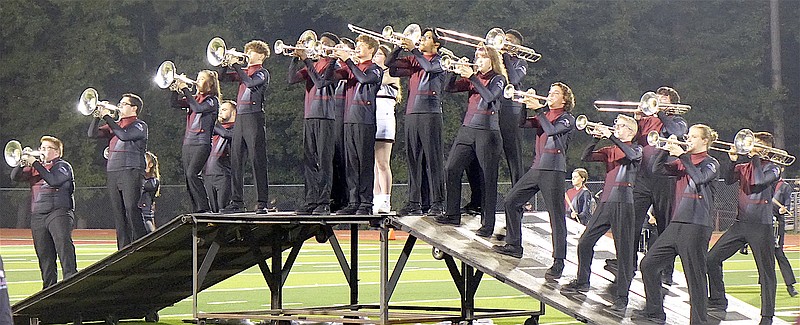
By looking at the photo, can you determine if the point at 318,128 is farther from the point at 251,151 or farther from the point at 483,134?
the point at 483,134

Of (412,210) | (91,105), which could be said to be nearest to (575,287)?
(412,210)

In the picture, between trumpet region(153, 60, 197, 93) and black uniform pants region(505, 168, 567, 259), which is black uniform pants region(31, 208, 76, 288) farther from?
black uniform pants region(505, 168, 567, 259)

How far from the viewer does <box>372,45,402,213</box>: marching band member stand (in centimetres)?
1312

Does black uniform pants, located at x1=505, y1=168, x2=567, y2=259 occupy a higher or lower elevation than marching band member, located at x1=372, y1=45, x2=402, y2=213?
lower

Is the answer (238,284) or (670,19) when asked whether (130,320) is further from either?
(670,19)

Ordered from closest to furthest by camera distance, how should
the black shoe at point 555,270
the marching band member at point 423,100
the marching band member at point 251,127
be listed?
the black shoe at point 555,270, the marching band member at point 423,100, the marching band member at point 251,127

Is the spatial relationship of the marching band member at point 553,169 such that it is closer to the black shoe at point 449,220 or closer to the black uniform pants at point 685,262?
the black shoe at point 449,220

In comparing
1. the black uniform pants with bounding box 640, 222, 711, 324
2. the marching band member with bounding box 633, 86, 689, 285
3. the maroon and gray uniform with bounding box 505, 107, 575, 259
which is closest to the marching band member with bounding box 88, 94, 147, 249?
the maroon and gray uniform with bounding box 505, 107, 575, 259

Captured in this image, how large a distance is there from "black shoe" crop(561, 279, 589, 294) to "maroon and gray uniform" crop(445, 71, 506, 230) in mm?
1192

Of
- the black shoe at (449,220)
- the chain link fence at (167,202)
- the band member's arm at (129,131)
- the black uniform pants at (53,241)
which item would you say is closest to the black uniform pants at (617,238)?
the black shoe at (449,220)

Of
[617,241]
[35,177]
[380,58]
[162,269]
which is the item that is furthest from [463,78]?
[35,177]

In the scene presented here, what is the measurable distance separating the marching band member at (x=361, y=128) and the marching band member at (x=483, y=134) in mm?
747

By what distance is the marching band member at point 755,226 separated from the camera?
1153 cm

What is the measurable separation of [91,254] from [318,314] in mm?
13177
